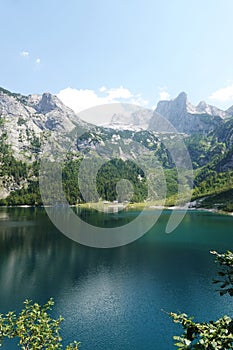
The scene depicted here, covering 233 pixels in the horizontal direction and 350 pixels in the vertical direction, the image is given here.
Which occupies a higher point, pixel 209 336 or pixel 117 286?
pixel 209 336

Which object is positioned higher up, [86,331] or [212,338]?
[212,338]

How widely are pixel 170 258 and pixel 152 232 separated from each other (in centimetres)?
3388

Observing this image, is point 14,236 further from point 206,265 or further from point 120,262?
point 206,265

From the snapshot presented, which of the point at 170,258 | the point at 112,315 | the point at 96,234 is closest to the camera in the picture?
the point at 112,315

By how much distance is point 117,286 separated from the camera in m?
40.7

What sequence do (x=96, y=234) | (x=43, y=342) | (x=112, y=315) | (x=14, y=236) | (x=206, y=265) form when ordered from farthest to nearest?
(x=96, y=234)
(x=14, y=236)
(x=206, y=265)
(x=112, y=315)
(x=43, y=342)

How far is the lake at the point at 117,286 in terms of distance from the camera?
28.4 m

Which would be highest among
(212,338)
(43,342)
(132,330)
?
(212,338)

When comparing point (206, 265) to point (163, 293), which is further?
point (206, 265)

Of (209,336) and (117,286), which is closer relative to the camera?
(209,336)

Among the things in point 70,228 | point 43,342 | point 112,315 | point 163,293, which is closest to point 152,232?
point 70,228

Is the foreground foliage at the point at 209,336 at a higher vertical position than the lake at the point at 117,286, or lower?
higher

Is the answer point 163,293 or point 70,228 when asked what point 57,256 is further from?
point 70,228

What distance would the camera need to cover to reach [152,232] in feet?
293
